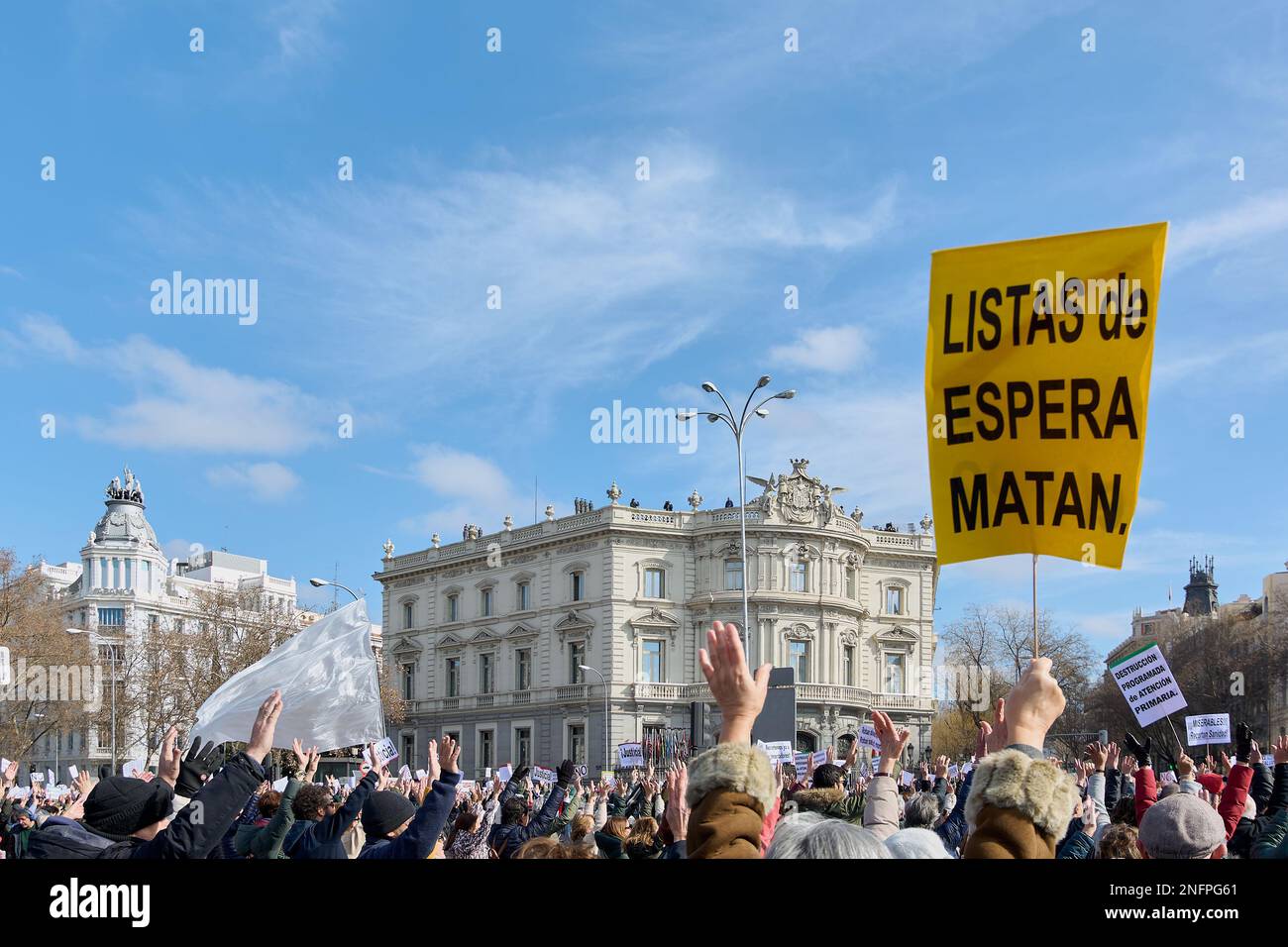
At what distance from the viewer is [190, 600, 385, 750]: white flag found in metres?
13.2

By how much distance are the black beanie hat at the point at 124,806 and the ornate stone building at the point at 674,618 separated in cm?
5514

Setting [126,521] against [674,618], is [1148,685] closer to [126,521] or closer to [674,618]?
[674,618]

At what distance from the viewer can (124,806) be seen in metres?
4.77

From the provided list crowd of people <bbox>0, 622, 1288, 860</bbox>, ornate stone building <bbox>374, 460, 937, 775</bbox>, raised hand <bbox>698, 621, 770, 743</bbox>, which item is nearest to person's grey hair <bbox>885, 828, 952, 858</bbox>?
crowd of people <bbox>0, 622, 1288, 860</bbox>

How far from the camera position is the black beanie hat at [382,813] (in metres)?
6.60

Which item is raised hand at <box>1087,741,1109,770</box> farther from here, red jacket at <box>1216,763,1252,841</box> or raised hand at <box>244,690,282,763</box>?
raised hand at <box>244,690,282,763</box>

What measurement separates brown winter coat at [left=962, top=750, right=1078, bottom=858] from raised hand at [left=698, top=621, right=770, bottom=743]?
0.64 meters

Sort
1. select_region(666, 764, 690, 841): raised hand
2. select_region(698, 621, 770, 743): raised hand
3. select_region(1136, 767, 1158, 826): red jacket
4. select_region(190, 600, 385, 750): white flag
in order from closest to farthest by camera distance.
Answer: select_region(698, 621, 770, 743): raised hand, select_region(666, 764, 690, 841): raised hand, select_region(1136, 767, 1158, 826): red jacket, select_region(190, 600, 385, 750): white flag

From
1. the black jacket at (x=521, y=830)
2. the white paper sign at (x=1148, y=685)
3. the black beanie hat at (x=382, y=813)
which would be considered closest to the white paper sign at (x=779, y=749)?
the white paper sign at (x=1148, y=685)

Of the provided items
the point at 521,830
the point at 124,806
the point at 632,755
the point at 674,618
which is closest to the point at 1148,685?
the point at 521,830

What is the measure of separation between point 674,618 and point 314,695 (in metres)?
51.0

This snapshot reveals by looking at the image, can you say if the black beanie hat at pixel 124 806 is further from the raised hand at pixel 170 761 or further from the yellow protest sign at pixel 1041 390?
the yellow protest sign at pixel 1041 390

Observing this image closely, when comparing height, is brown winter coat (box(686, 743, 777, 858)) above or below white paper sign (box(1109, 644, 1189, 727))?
above
